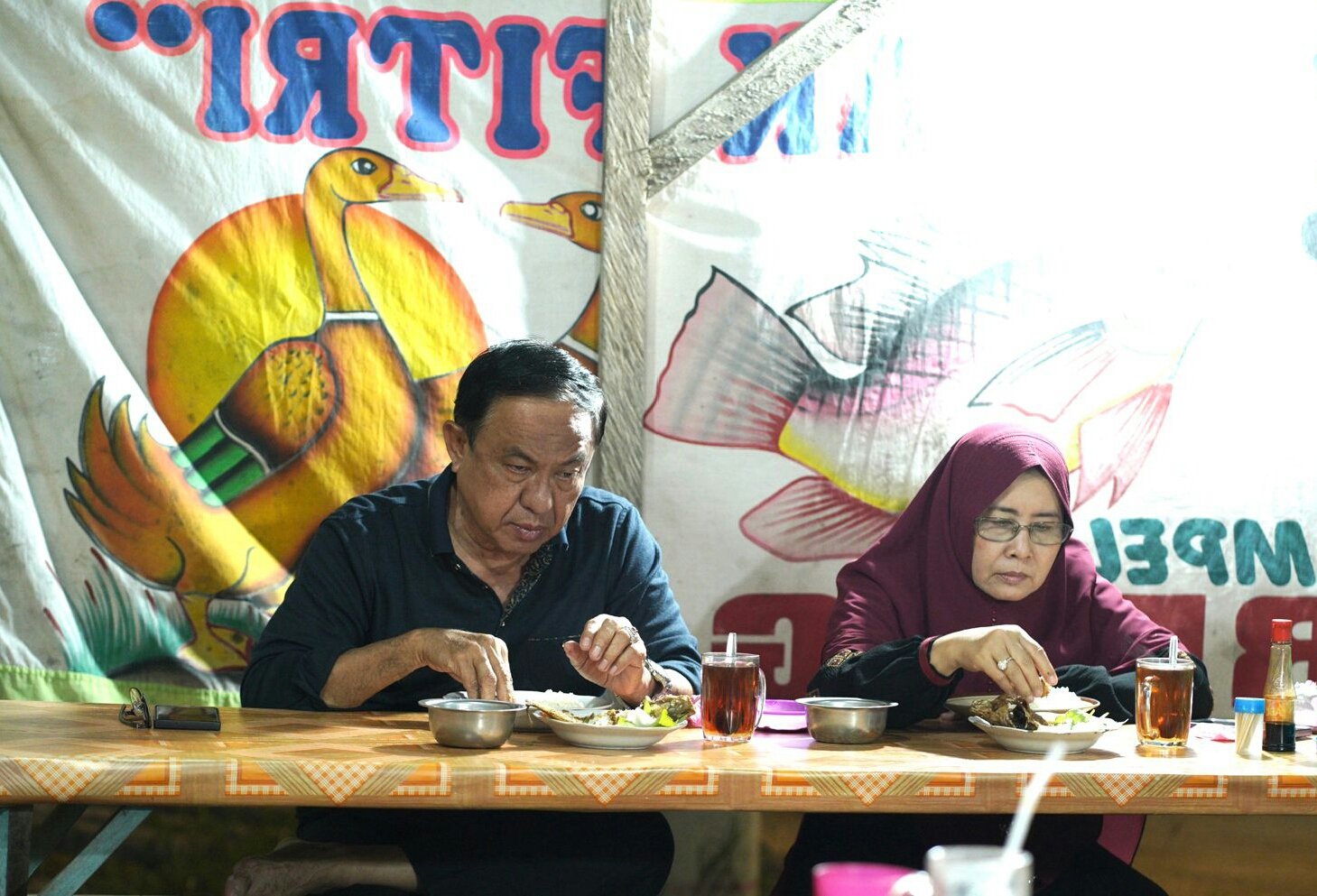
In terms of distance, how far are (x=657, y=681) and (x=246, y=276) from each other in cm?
176

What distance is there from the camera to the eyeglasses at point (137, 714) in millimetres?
2123

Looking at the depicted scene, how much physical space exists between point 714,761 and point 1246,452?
7.82 feet

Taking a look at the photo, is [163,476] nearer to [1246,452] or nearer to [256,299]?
[256,299]

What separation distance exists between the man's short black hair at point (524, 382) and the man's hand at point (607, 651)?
0.54 meters

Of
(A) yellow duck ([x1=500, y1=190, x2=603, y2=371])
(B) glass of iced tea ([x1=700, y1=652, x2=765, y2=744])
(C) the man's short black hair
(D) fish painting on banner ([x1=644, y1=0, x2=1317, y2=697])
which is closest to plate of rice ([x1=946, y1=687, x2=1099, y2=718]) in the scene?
(B) glass of iced tea ([x1=700, y1=652, x2=765, y2=744])

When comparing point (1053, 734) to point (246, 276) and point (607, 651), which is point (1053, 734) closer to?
point (607, 651)

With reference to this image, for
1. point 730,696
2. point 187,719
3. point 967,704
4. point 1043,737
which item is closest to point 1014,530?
point 967,704

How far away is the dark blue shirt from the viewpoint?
258 cm

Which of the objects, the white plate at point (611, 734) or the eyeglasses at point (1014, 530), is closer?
the white plate at point (611, 734)

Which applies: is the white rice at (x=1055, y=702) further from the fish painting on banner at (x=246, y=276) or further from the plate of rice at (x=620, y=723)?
the fish painting on banner at (x=246, y=276)

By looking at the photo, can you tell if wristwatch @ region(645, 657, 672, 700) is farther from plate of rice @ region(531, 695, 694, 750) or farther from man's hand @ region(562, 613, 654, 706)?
plate of rice @ region(531, 695, 694, 750)

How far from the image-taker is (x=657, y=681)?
8.08 ft

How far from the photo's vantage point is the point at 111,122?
3541mm

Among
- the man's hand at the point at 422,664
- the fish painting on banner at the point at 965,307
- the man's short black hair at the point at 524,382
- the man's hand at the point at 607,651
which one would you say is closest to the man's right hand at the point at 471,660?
the man's hand at the point at 422,664
